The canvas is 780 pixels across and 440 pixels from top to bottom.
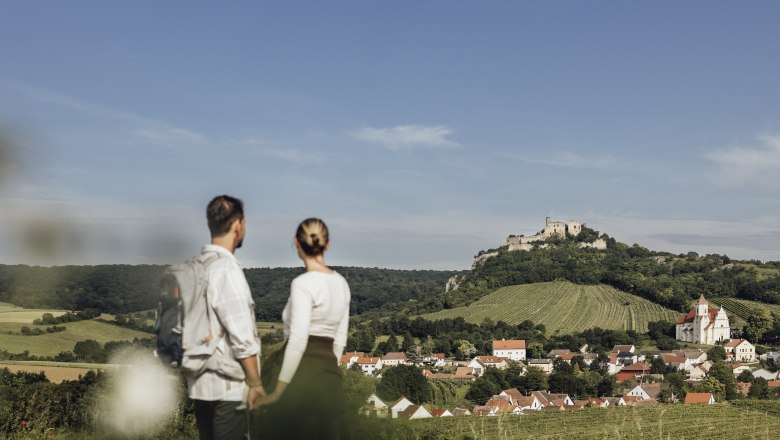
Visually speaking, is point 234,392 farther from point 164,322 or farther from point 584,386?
point 584,386

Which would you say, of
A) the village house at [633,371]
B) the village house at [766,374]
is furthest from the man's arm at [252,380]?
the village house at [766,374]

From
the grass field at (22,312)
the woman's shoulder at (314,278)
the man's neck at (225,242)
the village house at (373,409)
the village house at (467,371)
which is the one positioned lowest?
the village house at (467,371)

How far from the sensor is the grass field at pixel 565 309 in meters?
144

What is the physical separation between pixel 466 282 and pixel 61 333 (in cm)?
17222

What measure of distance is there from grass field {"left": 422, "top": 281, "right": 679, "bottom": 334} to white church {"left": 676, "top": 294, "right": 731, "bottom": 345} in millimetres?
6584

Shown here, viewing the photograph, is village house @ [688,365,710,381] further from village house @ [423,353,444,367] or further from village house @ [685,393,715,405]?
village house @ [423,353,444,367]

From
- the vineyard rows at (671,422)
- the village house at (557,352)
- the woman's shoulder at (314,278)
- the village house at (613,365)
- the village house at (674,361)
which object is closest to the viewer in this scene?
the woman's shoulder at (314,278)

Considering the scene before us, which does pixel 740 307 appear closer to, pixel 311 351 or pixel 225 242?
pixel 311 351

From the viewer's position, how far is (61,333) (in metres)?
25.8

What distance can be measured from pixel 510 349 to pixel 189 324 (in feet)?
410

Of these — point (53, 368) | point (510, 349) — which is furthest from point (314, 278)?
point (510, 349)

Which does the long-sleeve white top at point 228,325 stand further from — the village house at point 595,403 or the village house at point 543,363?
the village house at point 543,363

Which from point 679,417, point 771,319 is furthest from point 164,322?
point 771,319

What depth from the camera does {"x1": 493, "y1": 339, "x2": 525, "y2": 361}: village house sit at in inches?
4818
